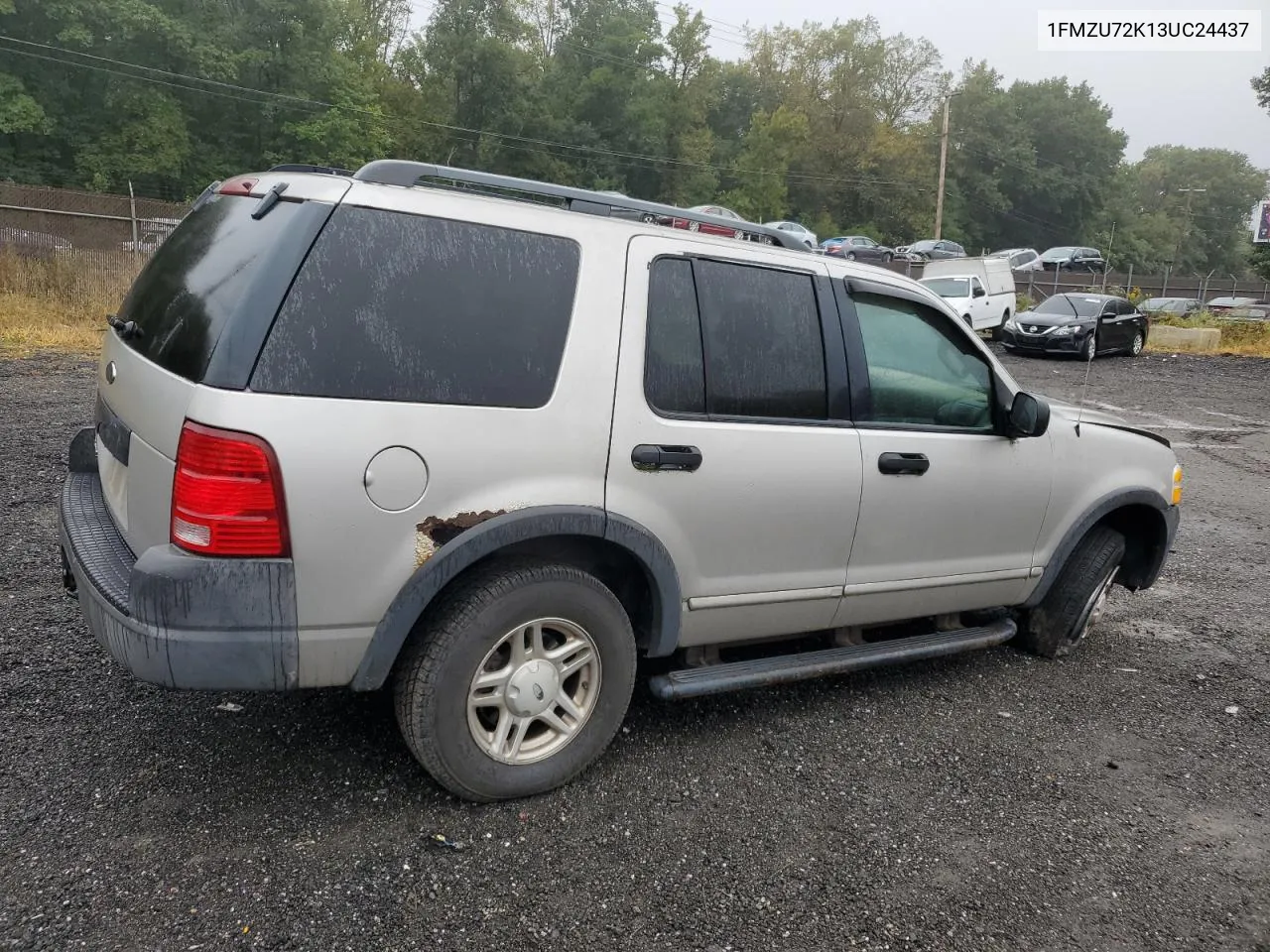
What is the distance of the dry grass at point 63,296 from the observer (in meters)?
12.9

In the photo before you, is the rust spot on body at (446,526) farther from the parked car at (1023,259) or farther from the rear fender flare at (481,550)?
the parked car at (1023,259)

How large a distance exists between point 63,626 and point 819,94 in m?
78.3

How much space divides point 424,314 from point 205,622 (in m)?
1.02

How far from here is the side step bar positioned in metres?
→ 3.24

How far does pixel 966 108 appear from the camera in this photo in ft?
257

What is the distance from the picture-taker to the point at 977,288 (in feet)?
77.0

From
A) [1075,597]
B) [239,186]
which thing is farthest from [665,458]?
[1075,597]

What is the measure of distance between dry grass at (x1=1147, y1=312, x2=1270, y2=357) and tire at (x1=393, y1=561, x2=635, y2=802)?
24.1m

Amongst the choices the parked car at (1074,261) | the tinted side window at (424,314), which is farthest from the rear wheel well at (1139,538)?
the parked car at (1074,261)

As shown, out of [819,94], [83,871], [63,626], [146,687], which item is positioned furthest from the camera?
[819,94]

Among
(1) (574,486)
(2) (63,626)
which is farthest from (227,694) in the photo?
(1) (574,486)

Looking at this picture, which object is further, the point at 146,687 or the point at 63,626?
the point at 63,626

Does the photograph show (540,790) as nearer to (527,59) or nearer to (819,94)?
(527,59)

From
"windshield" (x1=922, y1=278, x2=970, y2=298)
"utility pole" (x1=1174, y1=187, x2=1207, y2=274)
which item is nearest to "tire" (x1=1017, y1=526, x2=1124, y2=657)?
"windshield" (x1=922, y1=278, x2=970, y2=298)
